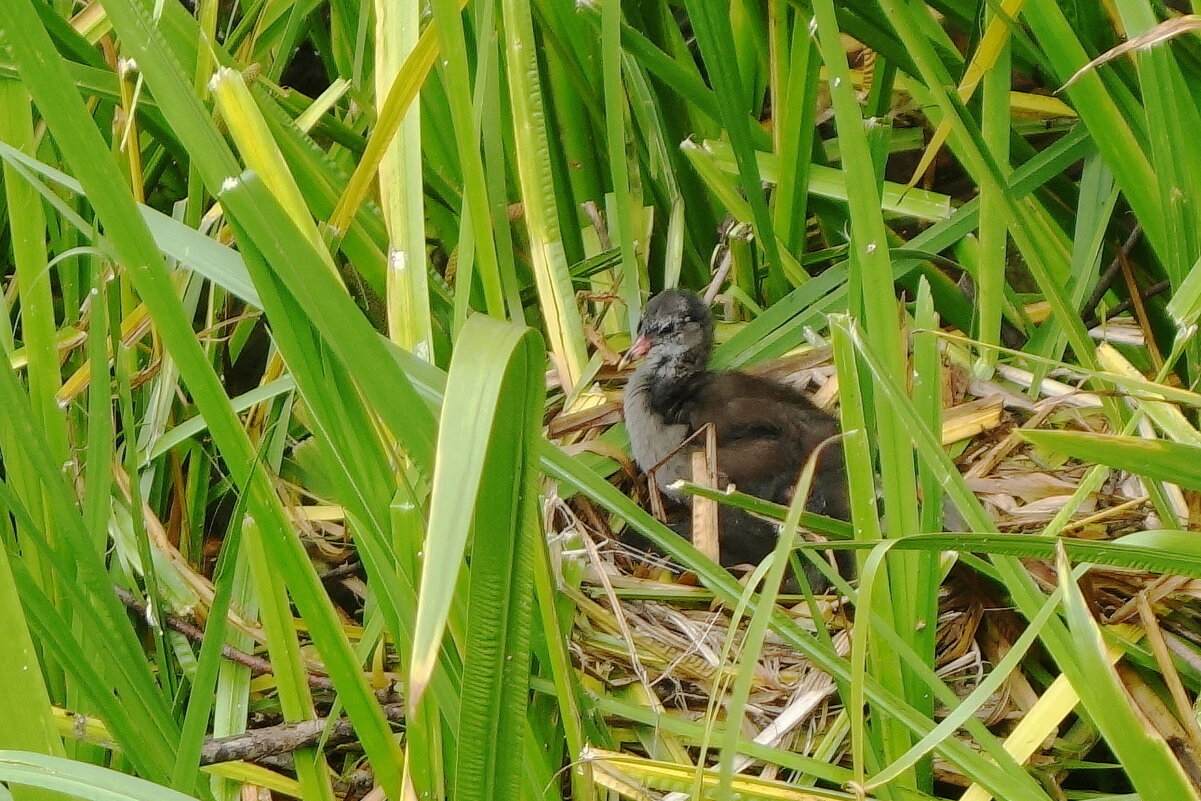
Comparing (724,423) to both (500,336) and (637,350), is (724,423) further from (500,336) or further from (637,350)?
(500,336)

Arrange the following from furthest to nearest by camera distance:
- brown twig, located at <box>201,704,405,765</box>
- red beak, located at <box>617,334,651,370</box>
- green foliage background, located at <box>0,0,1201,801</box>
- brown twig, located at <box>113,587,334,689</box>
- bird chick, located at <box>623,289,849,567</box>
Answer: red beak, located at <box>617,334,651,370</box>
bird chick, located at <box>623,289,849,567</box>
brown twig, located at <box>113,587,334,689</box>
brown twig, located at <box>201,704,405,765</box>
green foliage background, located at <box>0,0,1201,801</box>

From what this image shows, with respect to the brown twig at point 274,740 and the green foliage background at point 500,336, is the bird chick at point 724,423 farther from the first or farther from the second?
the brown twig at point 274,740

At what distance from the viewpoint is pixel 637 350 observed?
2.27 meters

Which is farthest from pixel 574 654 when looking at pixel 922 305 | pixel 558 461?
pixel 922 305

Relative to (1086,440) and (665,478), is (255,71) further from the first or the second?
(1086,440)

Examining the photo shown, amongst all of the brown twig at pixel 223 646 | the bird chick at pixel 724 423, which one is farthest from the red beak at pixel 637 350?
the brown twig at pixel 223 646

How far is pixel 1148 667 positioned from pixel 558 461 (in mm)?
782

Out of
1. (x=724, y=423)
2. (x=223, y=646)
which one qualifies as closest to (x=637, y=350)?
(x=724, y=423)

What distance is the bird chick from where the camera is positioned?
2076 mm

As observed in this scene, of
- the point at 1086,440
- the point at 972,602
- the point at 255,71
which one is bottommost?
the point at 972,602

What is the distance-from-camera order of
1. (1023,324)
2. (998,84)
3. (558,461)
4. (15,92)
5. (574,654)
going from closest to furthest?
(558,461) → (15,92) → (574,654) → (998,84) → (1023,324)

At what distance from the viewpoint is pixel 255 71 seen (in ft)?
6.02

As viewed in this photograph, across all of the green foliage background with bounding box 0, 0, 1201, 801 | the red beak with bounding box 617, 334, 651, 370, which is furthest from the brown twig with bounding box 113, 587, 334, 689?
the red beak with bounding box 617, 334, 651, 370

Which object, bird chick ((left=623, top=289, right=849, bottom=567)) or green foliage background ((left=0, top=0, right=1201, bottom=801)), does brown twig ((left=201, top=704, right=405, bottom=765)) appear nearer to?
green foliage background ((left=0, top=0, right=1201, bottom=801))
